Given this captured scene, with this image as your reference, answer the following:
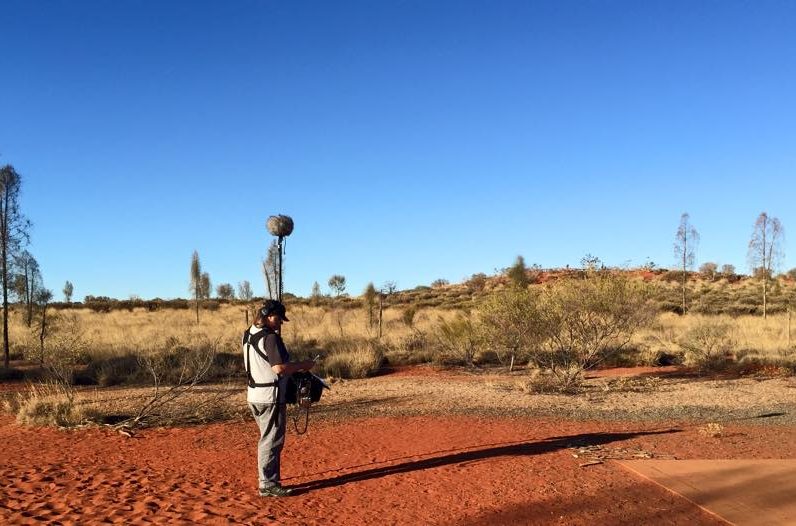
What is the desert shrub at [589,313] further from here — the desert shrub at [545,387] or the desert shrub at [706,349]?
the desert shrub at [706,349]

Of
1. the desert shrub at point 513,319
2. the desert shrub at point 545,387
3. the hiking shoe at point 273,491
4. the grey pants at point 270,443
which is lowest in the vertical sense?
the desert shrub at point 545,387

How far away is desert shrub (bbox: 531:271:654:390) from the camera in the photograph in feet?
47.6

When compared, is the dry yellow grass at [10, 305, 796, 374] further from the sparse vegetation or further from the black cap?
the black cap

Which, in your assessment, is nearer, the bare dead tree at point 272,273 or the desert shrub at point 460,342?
the bare dead tree at point 272,273

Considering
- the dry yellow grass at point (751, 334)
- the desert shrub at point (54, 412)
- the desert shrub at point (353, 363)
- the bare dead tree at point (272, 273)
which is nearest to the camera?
the desert shrub at point (54, 412)

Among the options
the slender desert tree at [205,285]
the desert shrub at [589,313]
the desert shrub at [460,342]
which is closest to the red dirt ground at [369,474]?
the desert shrub at [589,313]

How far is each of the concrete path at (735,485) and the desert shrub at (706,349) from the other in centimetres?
1179

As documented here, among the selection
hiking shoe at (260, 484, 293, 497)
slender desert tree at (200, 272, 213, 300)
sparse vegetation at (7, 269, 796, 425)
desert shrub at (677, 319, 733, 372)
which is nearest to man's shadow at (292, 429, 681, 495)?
hiking shoe at (260, 484, 293, 497)

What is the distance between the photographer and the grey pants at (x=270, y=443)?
6461 millimetres

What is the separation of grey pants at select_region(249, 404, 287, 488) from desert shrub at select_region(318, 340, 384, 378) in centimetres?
1226

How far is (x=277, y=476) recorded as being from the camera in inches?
257

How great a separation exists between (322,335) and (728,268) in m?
58.4

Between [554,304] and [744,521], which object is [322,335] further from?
[744,521]

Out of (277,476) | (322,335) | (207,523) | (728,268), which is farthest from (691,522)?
(728,268)
